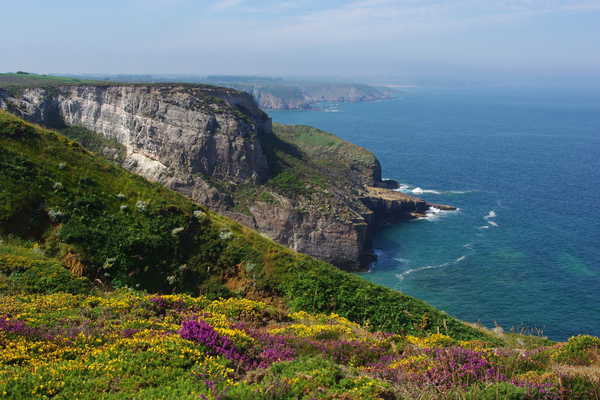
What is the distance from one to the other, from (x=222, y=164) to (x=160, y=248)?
209 ft

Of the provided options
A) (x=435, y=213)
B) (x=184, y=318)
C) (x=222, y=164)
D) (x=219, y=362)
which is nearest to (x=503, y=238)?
(x=435, y=213)

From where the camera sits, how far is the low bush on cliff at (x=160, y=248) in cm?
2023

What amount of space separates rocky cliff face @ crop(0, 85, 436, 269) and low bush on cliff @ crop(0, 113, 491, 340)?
153 ft

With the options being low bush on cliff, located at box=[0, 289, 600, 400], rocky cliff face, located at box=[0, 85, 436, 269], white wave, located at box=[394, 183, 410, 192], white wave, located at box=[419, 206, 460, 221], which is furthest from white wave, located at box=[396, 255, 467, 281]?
low bush on cliff, located at box=[0, 289, 600, 400]

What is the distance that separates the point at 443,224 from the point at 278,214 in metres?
33.0

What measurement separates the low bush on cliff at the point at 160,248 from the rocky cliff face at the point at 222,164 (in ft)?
153

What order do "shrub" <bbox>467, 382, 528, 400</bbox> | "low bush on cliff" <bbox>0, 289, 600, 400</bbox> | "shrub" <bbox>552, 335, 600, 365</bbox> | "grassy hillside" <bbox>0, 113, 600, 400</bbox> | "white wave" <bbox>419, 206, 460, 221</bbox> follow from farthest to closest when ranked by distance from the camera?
"white wave" <bbox>419, 206, 460, 221</bbox>, "shrub" <bbox>552, 335, 600, 365</bbox>, "grassy hillside" <bbox>0, 113, 600, 400</bbox>, "low bush on cliff" <bbox>0, 289, 600, 400</bbox>, "shrub" <bbox>467, 382, 528, 400</bbox>

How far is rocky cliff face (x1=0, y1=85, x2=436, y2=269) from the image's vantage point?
75.0m

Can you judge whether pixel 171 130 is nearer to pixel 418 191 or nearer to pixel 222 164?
pixel 222 164

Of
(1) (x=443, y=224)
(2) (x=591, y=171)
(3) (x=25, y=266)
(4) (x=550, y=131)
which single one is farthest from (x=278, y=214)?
(4) (x=550, y=131)

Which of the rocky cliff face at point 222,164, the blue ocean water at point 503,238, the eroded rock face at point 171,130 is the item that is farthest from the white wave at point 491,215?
the eroded rock face at point 171,130

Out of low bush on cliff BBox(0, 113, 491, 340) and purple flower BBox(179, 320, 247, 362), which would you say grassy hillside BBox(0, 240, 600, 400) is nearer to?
purple flower BBox(179, 320, 247, 362)

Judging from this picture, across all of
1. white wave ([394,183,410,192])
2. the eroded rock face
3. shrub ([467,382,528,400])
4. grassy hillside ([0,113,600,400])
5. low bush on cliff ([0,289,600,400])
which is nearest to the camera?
shrub ([467,382,528,400])

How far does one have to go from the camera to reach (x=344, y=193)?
285 ft
